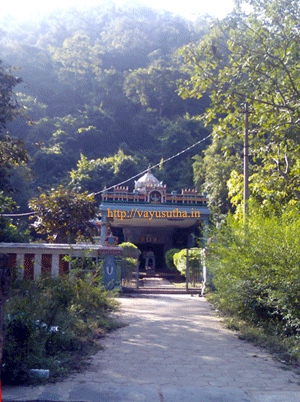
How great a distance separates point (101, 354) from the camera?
18.8ft

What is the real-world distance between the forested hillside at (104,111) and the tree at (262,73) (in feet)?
70.2

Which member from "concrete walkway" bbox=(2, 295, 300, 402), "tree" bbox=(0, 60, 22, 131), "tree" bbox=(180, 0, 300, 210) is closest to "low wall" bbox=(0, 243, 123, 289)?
"tree" bbox=(0, 60, 22, 131)

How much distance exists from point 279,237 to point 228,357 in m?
2.26

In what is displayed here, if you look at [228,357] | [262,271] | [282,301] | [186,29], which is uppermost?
[186,29]

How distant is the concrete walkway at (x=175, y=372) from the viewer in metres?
4.19

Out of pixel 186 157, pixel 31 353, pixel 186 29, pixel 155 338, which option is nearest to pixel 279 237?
pixel 155 338

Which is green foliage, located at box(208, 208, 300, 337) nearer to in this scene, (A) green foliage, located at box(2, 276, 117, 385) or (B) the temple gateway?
(A) green foliage, located at box(2, 276, 117, 385)

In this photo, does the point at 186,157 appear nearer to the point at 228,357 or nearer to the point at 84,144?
the point at 84,144

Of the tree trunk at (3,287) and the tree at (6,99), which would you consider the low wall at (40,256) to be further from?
the tree trunk at (3,287)

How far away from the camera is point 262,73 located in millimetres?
10719

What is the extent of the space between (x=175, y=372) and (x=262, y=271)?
9.40 ft

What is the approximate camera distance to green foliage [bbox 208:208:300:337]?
649 cm

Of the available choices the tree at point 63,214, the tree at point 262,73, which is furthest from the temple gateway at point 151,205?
the tree at point 262,73

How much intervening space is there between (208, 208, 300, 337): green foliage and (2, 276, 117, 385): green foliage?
8.24ft
